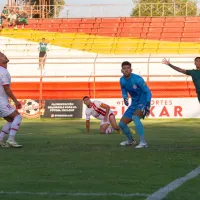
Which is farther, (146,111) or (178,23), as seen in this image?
(178,23)

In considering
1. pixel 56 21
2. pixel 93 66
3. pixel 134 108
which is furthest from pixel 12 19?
pixel 134 108

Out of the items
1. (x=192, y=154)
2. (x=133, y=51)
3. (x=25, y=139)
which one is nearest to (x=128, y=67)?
(x=192, y=154)

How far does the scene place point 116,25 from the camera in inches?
2023

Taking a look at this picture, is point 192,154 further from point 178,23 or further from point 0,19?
point 0,19

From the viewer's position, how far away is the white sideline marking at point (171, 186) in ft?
25.1

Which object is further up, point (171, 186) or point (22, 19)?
point (22, 19)

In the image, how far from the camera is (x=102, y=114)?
21516mm

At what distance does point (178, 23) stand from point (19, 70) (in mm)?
14118

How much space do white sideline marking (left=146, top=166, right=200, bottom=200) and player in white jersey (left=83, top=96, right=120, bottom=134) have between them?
35.6ft

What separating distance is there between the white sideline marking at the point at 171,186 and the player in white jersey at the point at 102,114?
10.9 meters

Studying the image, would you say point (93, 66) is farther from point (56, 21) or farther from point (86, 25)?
point (56, 21)

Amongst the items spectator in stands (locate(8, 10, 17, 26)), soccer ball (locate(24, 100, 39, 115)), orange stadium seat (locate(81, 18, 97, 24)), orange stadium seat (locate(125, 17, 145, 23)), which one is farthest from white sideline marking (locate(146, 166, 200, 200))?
spectator in stands (locate(8, 10, 17, 26))

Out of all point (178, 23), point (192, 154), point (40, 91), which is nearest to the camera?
point (192, 154)

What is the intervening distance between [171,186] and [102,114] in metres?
13.1
